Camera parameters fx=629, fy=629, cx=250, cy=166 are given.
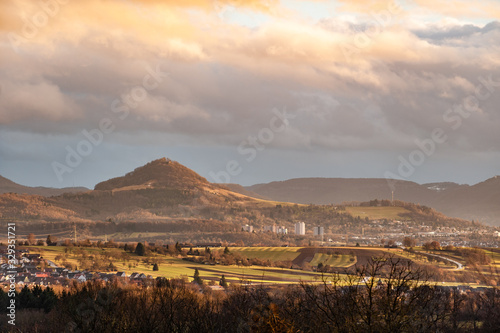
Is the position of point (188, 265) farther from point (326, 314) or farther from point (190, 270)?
point (326, 314)

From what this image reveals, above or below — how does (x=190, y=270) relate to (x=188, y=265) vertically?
below

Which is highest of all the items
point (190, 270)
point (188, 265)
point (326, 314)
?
point (326, 314)

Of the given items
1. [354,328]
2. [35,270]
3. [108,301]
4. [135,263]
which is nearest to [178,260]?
[135,263]

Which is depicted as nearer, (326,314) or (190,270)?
(326,314)

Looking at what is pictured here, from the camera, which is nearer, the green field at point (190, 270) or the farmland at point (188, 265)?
the green field at point (190, 270)

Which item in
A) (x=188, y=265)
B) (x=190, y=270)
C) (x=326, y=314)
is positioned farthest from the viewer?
(x=188, y=265)

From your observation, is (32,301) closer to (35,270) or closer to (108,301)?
(108,301)

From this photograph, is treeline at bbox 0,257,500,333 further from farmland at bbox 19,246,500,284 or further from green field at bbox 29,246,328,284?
farmland at bbox 19,246,500,284

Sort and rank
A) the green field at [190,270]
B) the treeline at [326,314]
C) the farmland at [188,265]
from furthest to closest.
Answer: the farmland at [188,265], the green field at [190,270], the treeline at [326,314]

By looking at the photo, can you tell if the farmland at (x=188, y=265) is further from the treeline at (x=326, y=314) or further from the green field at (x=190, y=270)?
the treeline at (x=326, y=314)

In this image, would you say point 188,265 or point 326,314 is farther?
point 188,265

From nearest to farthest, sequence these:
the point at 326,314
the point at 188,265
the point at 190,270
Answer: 1. the point at 326,314
2. the point at 190,270
3. the point at 188,265

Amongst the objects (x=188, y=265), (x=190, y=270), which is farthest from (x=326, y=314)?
(x=188, y=265)

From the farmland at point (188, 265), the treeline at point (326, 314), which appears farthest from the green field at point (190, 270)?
the treeline at point (326, 314)
